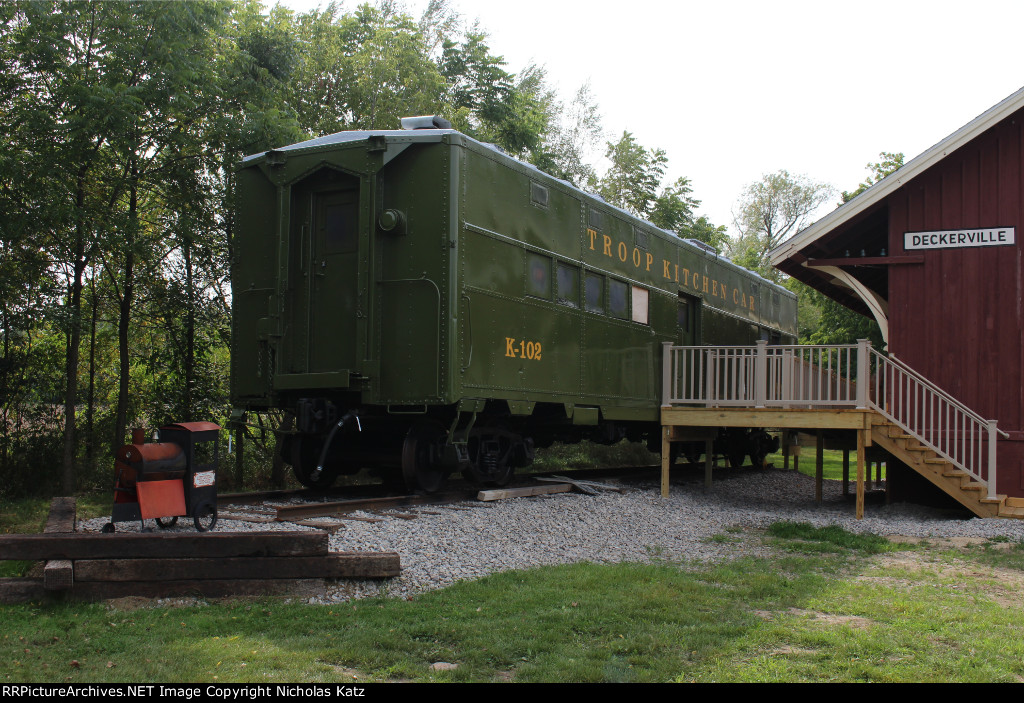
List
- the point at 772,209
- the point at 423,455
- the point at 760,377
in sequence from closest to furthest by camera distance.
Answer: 1. the point at 423,455
2. the point at 760,377
3. the point at 772,209

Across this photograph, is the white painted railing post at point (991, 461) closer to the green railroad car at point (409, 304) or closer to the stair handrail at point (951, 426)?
the stair handrail at point (951, 426)

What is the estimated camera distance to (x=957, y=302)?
1183cm

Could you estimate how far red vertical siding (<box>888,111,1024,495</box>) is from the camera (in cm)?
1151

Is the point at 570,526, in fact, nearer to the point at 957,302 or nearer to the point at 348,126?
the point at 957,302

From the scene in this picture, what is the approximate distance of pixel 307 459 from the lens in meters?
10.5

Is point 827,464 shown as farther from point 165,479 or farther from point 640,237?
point 165,479

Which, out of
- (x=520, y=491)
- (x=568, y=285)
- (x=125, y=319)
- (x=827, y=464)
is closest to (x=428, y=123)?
(x=568, y=285)

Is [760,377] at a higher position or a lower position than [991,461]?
higher

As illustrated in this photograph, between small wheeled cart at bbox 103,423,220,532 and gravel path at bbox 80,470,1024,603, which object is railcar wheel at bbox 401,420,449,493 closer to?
gravel path at bbox 80,470,1024,603

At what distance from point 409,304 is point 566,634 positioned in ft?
16.9

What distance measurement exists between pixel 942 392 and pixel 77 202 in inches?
429

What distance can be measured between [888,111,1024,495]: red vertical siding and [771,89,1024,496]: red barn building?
0.01 meters

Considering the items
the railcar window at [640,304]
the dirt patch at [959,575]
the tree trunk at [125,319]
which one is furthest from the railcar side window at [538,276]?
the tree trunk at [125,319]

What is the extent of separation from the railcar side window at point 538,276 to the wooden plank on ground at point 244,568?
523 centimetres
